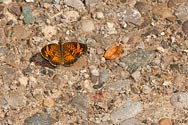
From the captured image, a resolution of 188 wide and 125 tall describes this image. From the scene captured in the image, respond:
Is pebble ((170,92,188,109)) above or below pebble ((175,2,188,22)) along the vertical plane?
below

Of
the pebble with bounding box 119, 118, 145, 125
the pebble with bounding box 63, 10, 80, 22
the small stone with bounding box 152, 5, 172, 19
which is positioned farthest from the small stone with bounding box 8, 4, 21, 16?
the pebble with bounding box 119, 118, 145, 125

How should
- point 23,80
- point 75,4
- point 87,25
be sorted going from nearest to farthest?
point 23,80
point 87,25
point 75,4

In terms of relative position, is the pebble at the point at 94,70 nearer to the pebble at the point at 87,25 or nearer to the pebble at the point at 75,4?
the pebble at the point at 87,25

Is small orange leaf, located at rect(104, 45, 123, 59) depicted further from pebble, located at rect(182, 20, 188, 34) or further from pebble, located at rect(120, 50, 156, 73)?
pebble, located at rect(182, 20, 188, 34)

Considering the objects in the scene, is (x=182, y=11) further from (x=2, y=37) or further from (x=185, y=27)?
(x=2, y=37)

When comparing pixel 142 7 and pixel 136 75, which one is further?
pixel 142 7

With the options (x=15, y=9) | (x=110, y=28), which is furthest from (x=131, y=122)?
(x=15, y=9)

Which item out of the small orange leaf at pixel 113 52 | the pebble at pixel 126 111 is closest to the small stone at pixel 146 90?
the pebble at pixel 126 111
